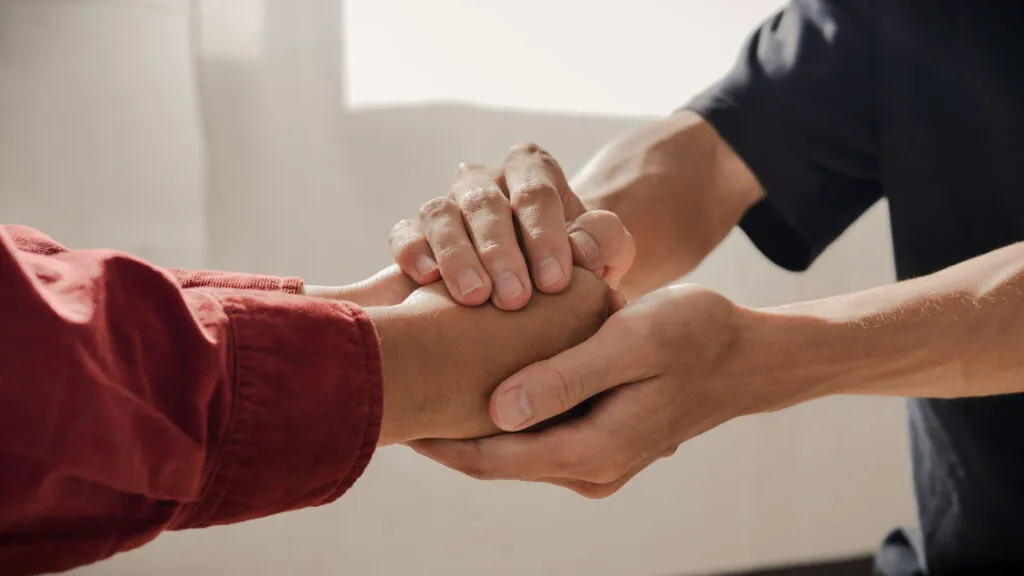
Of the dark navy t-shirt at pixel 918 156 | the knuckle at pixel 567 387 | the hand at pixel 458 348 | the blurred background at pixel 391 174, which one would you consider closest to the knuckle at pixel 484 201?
the hand at pixel 458 348

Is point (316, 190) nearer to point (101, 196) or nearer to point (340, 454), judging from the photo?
point (101, 196)

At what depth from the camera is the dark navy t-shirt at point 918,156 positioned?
1015 millimetres

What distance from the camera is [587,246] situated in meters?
0.80

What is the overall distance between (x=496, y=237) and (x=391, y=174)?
0.87 metres

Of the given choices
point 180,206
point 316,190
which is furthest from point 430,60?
point 180,206

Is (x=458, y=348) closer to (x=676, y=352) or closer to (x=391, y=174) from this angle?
(x=676, y=352)

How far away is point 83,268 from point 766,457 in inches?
65.5

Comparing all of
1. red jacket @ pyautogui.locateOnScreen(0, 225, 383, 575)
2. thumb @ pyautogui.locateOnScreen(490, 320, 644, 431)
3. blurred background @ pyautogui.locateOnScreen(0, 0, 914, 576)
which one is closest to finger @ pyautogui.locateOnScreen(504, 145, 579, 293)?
thumb @ pyautogui.locateOnScreen(490, 320, 644, 431)

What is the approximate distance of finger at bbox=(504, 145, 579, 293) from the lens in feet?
2.42

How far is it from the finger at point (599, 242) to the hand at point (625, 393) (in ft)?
0.48

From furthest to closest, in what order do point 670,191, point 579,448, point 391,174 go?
point 391,174 < point 670,191 < point 579,448

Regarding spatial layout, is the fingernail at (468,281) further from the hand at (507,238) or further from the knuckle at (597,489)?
the knuckle at (597,489)

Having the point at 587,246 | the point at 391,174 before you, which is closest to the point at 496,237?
the point at 587,246

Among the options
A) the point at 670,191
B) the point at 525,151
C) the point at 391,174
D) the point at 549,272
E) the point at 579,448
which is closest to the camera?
the point at 579,448
